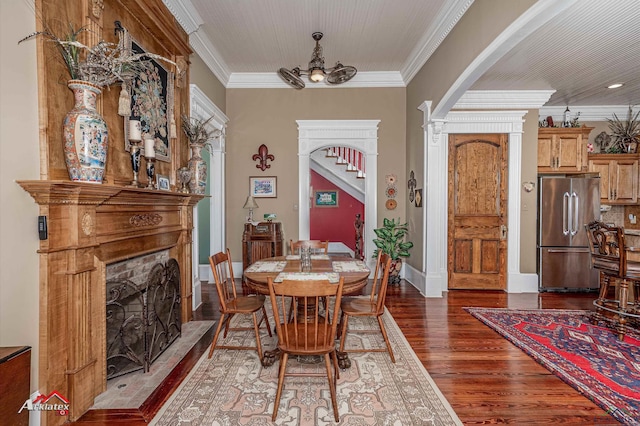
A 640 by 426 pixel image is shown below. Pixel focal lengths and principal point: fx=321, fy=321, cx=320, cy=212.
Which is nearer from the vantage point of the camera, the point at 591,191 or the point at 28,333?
the point at 28,333

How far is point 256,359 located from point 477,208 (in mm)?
4032

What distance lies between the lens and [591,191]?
4848mm

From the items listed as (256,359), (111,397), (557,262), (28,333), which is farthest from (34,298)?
(557,262)

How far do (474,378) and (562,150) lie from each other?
4.48 meters

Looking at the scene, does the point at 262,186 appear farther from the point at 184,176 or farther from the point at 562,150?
the point at 562,150

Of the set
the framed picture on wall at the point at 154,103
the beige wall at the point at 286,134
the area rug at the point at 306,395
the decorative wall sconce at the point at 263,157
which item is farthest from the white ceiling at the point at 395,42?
the area rug at the point at 306,395

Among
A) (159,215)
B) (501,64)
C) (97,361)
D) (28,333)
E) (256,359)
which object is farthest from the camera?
(501,64)

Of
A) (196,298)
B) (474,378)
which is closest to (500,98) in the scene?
(474,378)

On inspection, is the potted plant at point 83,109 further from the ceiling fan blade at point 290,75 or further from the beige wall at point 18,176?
the ceiling fan blade at point 290,75

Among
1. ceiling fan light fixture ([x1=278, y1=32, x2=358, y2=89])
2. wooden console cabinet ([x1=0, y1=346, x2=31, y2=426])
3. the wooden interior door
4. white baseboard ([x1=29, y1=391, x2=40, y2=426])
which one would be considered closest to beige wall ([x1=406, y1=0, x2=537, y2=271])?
the wooden interior door

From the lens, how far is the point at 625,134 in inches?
218

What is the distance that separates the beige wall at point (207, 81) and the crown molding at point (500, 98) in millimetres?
3724

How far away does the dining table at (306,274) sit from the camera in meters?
2.37

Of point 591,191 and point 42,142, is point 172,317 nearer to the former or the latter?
point 42,142
